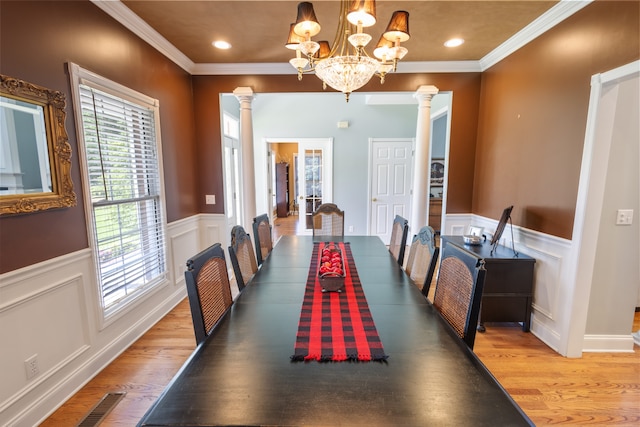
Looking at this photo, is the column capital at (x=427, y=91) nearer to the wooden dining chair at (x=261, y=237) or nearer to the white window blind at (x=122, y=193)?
the wooden dining chair at (x=261, y=237)

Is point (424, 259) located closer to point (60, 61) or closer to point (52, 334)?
point (52, 334)

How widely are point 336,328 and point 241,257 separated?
2.95 ft


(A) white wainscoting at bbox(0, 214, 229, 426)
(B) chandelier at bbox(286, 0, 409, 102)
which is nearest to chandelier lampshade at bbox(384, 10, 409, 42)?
(B) chandelier at bbox(286, 0, 409, 102)

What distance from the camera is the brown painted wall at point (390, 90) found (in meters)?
3.34

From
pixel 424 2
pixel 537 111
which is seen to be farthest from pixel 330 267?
pixel 537 111

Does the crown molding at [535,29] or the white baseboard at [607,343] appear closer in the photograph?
the crown molding at [535,29]

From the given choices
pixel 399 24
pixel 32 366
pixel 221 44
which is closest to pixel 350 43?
pixel 399 24

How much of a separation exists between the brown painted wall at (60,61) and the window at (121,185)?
8 cm

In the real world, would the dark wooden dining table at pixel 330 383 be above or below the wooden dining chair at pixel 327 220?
below

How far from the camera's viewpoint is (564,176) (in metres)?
2.16

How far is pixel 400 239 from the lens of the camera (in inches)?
98.3

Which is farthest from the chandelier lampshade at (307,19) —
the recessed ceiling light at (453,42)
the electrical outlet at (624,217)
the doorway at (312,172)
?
the doorway at (312,172)

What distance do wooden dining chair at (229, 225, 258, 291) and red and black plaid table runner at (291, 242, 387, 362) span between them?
17.2 inches

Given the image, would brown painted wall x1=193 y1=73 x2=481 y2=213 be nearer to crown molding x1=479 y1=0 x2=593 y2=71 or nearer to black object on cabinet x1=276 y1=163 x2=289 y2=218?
crown molding x1=479 y1=0 x2=593 y2=71
